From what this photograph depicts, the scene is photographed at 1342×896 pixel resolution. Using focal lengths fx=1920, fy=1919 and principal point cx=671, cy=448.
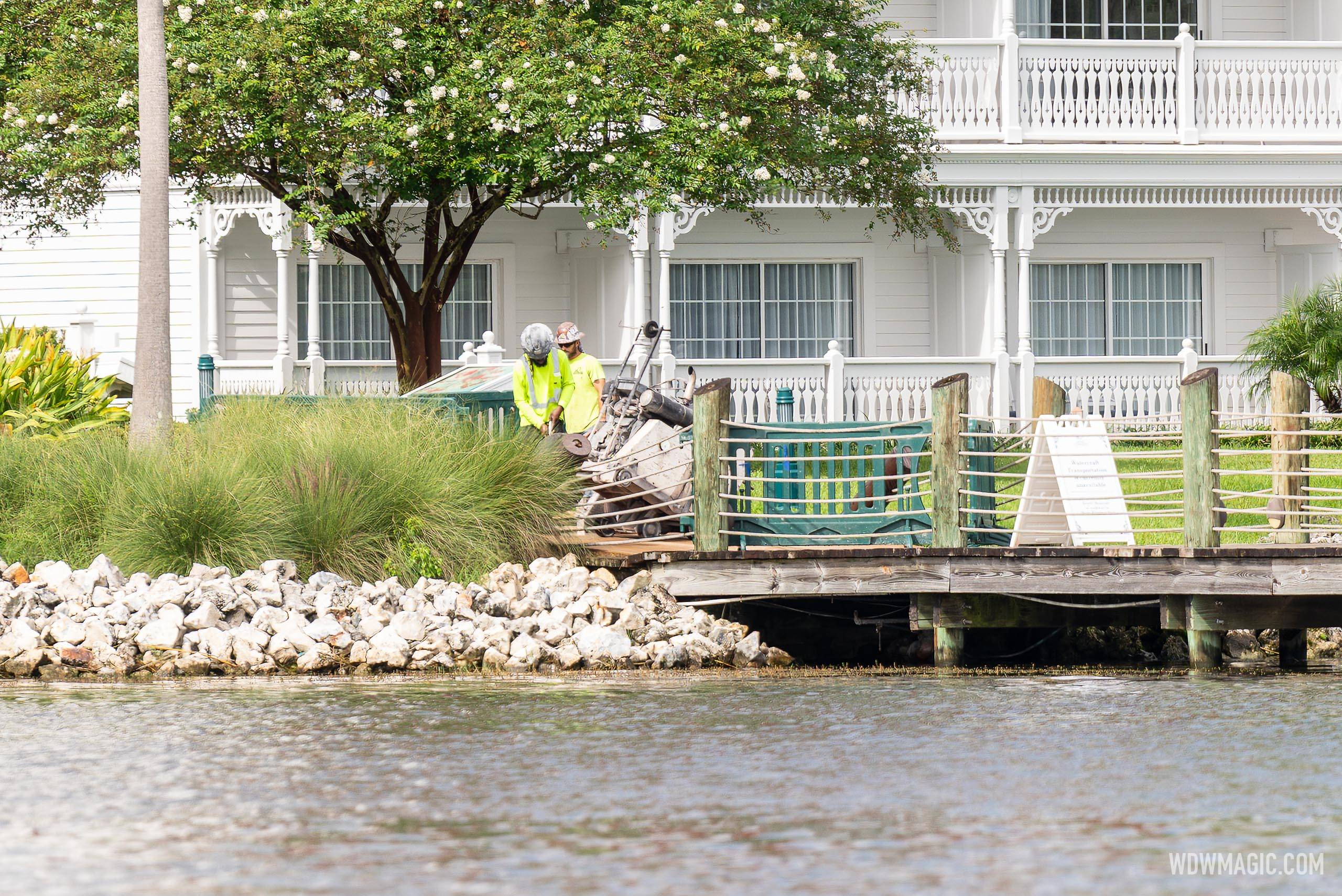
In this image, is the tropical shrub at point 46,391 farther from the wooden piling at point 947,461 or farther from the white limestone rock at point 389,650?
the wooden piling at point 947,461

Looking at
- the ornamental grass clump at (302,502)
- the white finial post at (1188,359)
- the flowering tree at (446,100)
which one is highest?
the flowering tree at (446,100)

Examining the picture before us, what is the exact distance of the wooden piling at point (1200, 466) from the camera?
12.3m

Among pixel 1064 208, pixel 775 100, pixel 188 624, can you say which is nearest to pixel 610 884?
pixel 188 624

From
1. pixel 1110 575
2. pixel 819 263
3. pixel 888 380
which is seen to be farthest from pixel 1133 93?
pixel 1110 575

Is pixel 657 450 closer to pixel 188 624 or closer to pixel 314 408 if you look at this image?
pixel 314 408

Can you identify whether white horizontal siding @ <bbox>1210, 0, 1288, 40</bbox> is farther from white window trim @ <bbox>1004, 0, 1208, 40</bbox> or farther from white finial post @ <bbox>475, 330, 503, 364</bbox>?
white finial post @ <bbox>475, 330, 503, 364</bbox>

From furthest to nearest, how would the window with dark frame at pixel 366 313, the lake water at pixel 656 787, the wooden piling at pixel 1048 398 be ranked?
the window with dark frame at pixel 366 313 < the wooden piling at pixel 1048 398 < the lake water at pixel 656 787

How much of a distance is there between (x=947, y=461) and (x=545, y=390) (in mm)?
3153

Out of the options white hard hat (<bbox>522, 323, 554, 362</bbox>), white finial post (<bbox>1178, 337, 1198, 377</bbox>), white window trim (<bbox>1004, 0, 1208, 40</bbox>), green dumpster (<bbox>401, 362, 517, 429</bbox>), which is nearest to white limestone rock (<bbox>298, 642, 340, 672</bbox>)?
green dumpster (<bbox>401, 362, 517, 429</bbox>)

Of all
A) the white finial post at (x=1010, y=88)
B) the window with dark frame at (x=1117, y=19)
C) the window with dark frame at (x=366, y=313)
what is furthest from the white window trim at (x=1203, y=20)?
the window with dark frame at (x=366, y=313)

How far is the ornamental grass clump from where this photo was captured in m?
12.8

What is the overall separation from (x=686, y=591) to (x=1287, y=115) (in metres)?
12.3

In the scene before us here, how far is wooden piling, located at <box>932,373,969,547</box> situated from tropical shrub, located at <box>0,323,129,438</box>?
6.74m

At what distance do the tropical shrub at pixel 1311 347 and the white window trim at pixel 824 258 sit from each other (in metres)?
4.78
